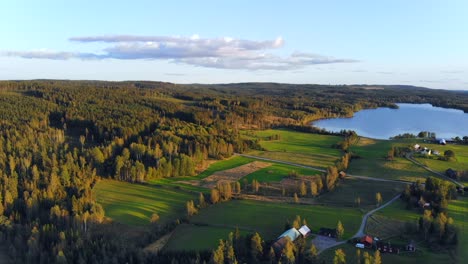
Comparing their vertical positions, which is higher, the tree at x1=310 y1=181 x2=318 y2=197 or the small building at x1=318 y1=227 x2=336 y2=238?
the tree at x1=310 y1=181 x2=318 y2=197

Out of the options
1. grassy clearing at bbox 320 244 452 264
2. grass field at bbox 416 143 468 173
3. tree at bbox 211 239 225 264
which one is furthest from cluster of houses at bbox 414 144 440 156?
tree at bbox 211 239 225 264

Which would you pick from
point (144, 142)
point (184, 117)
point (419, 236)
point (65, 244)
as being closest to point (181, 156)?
point (144, 142)

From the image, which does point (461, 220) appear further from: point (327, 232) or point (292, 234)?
point (292, 234)

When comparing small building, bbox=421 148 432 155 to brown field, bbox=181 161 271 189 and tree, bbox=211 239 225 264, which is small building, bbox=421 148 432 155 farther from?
tree, bbox=211 239 225 264

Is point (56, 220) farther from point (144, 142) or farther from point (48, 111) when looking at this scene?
point (48, 111)

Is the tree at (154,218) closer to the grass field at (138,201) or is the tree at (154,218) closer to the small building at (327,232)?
the grass field at (138,201)

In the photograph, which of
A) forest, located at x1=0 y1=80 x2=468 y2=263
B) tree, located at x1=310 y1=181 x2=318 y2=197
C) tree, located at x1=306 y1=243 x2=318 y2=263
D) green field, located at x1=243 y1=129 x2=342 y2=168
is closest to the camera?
tree, located at x1=306 y1=243 x2=318 y2=263

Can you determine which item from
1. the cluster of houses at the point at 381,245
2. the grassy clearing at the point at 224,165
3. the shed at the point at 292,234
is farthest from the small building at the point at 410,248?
the grassy clearing at the point at 224,165
